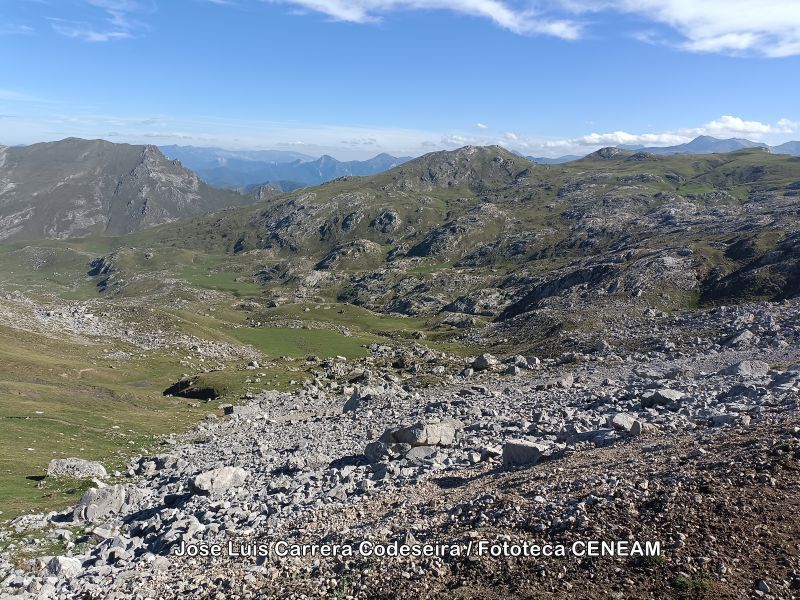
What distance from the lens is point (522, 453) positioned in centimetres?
2416

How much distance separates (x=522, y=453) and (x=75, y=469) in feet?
97.8

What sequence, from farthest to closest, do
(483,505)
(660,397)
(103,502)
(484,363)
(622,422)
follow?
(484,363) → (660,397) → (103,502) → (622,422) → (483,505)

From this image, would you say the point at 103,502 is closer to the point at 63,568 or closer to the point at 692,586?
the point at 63,568

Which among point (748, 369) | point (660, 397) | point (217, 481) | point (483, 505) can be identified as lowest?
point (217, 481)

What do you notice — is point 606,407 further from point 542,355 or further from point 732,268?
point 732,268

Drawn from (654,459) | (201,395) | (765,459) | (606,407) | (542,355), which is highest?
(765,459)

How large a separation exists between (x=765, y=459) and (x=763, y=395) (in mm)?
13587

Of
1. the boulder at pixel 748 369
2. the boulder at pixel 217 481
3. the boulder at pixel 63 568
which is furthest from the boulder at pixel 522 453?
the boulder at pixel 748 369

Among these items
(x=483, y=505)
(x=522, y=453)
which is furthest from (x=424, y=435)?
(x=483, y=505)

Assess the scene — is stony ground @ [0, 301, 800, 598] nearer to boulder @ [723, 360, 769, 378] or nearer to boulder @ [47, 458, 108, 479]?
boulder @ [723, 360, 769, 378]

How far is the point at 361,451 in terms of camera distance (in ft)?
108

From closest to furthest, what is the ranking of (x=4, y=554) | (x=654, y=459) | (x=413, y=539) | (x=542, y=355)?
1. (x=413, y=539)
2. (x=654, y=459)
3. (x=4, y=554)
4. (x=542, y=355)

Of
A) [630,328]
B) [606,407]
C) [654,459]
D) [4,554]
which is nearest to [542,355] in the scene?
[630,328]

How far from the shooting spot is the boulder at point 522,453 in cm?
2383
